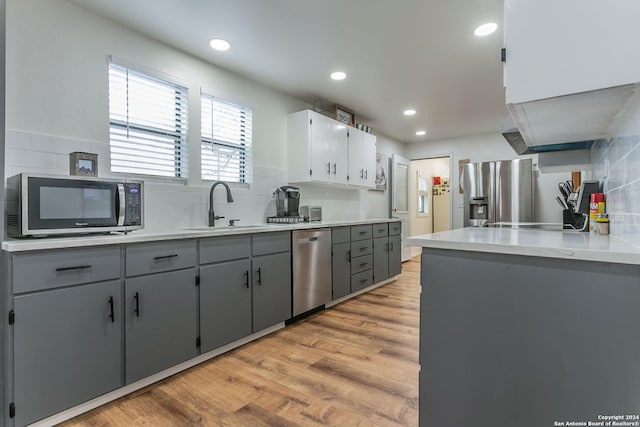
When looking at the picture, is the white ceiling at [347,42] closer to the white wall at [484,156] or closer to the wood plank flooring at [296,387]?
the white wall at [484,156]

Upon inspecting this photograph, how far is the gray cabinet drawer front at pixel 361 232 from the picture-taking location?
12.6 feet

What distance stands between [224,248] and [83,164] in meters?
1.02

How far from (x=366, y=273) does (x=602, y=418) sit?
10.4 ft

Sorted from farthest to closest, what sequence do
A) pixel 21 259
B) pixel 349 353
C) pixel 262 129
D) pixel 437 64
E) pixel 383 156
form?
pixel 383 156 → pixel 262 129 → pixel 437 64 → pixel 349 353 → pixel 21 259

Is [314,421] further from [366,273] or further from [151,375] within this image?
[366,273]

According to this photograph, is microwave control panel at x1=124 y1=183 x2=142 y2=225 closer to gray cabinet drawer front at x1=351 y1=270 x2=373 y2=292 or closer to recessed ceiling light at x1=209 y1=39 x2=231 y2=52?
recessed ceiling light at x1=209 y1=39 x2=231 y2=52

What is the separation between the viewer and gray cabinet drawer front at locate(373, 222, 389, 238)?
430 cm

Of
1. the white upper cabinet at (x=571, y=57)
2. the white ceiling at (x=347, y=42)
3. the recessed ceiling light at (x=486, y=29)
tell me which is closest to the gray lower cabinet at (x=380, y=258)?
the white ceiling at (x=347, y=42)

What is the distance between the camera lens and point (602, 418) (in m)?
0.93

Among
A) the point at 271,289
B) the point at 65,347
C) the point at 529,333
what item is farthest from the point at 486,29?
the point at 65,347

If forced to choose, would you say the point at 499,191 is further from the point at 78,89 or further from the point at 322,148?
the point at 78,89

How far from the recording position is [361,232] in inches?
157

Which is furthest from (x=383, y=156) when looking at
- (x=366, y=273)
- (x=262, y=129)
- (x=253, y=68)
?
(x=253, y=68)

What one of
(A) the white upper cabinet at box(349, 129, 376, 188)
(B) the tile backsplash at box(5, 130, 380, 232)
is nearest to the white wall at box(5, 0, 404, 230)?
(B) the tile backsplash at box(5, 130, 380, 232)
